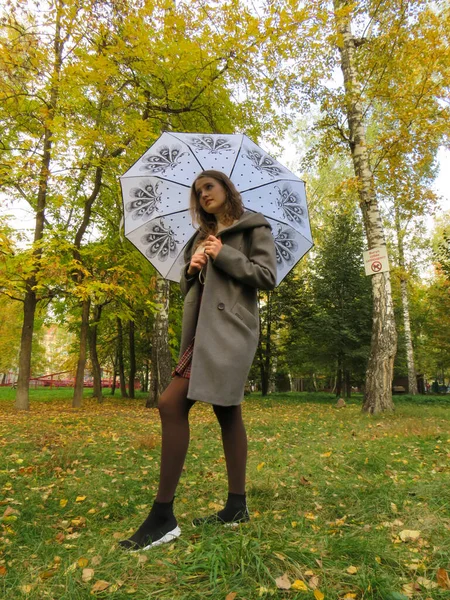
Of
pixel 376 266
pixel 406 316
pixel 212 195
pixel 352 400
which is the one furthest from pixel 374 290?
pixel 406 316

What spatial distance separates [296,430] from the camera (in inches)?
258

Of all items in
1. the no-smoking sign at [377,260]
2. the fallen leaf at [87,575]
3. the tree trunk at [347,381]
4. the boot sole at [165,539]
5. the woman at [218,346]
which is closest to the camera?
the fallen leaf at [87,575]

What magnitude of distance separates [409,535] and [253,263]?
5.40 feet

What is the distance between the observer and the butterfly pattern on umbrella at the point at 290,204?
122 inches

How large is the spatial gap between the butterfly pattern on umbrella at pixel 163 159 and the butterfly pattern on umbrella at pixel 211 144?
14cm

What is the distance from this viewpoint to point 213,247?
222cm

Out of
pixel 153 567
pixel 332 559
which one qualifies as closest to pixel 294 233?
pixel 332 559

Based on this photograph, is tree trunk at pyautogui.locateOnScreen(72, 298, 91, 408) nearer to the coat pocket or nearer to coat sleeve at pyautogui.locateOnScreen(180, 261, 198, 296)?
coat sleeve at pyautogui.locateOnScreen(180, 261, 198, 296)

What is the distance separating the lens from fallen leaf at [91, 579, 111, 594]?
1648mm

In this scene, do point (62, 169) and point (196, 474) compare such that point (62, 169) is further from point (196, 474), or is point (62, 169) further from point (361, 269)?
point (361, 269)

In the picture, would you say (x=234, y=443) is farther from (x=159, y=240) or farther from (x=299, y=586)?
(x=159, y=240)

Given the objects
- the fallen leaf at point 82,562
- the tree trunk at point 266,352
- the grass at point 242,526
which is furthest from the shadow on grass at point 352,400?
the fallen leaf at point 82,562

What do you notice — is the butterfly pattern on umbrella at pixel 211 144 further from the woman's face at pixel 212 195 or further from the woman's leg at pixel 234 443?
the woman's leg at pixel 234 443

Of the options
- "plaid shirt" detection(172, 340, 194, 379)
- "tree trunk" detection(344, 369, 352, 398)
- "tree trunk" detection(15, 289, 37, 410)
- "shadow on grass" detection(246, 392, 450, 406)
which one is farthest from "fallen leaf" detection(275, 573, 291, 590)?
"tree trunk" detection(344, 369, 352, 398)
